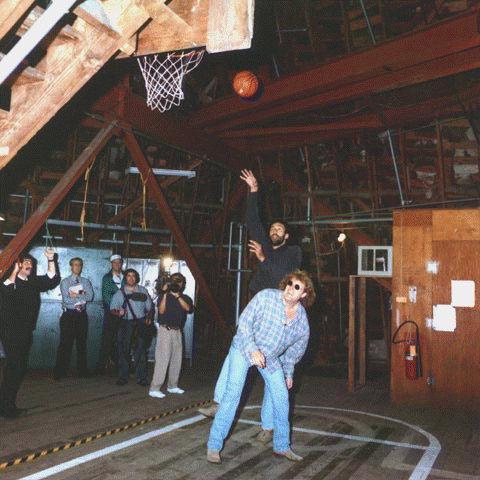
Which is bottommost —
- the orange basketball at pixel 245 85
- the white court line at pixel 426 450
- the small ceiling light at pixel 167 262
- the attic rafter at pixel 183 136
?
the white court line at pixel 426 450

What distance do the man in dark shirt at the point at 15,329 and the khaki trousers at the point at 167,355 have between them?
2.21 m

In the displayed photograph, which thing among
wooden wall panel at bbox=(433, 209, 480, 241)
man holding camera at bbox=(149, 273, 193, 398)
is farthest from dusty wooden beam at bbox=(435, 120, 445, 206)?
man holding camera at bbox=(149, 273, 193, 398)

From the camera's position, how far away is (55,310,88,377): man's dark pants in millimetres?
9250

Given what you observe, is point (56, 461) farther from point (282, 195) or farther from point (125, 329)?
point (282, 195)

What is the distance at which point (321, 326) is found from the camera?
1298 centimetres

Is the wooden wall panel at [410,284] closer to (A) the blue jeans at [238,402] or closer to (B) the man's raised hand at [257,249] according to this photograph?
(B) the man's raised hand at [257,249]

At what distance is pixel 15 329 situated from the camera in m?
6.34

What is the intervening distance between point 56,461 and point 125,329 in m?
4.48

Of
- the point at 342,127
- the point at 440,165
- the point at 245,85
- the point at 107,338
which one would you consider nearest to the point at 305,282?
the point at 245,85

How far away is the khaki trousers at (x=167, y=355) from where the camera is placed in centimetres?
799

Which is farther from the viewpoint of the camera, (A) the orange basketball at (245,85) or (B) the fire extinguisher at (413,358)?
(A) the orange basketball at (245,85)

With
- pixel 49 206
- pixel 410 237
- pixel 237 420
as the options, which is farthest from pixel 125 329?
pixel 410 237

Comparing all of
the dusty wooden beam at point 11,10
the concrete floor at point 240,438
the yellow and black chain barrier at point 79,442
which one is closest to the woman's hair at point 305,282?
the concrete floor at point 240,438

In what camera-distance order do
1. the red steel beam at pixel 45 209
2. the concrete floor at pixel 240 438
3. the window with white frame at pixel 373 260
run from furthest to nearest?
the window with white frame at pixel 373 260
the red steel beam at pixel 45 209
the concrete floor at pixel 240 438
